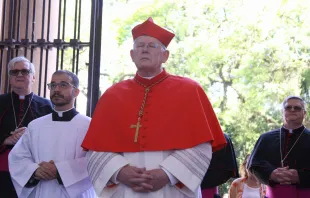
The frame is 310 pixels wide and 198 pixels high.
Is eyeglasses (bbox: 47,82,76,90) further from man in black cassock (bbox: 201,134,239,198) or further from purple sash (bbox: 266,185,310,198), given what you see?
purple sash (bbox: 266,185,310,198)

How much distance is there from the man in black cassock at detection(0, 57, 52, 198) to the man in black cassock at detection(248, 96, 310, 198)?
2230 mm

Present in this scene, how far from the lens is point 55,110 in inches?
192

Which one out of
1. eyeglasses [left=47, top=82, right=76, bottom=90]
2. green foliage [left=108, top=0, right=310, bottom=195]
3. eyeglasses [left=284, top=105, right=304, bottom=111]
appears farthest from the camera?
green foliage [left=108, top=0, right=310, bottom=195]

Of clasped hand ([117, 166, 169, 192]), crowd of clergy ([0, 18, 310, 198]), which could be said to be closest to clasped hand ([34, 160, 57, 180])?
crowd of clergy ([0, 18, 310, 198])

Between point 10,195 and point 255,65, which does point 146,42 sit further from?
point 255,65

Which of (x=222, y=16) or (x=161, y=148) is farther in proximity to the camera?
(x=222, y=16)

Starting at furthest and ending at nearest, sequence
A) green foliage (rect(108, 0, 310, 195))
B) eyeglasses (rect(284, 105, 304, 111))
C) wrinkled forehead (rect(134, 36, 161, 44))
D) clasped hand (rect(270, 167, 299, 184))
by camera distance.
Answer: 1. green foliage (rect(108, 0, 310, 195))
2. eyeglasses (rect(284, 105, 304, 111))
3. clasped hand (rect(270, 167, 299, 184))
4. wrinkled forehead (rect(134, 36, 161, 44))

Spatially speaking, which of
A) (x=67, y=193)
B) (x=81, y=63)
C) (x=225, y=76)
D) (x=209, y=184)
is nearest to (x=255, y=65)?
(x=225, y=76)

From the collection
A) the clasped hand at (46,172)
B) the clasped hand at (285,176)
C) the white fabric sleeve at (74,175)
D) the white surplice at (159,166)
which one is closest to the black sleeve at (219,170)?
the clasped hand at (285,176)

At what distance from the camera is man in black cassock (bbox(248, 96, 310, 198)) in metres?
5.21


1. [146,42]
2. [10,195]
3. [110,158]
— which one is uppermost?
[146,42]

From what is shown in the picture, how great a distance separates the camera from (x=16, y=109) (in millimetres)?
5469

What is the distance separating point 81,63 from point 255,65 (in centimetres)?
471

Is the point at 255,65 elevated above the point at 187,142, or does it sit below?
above
